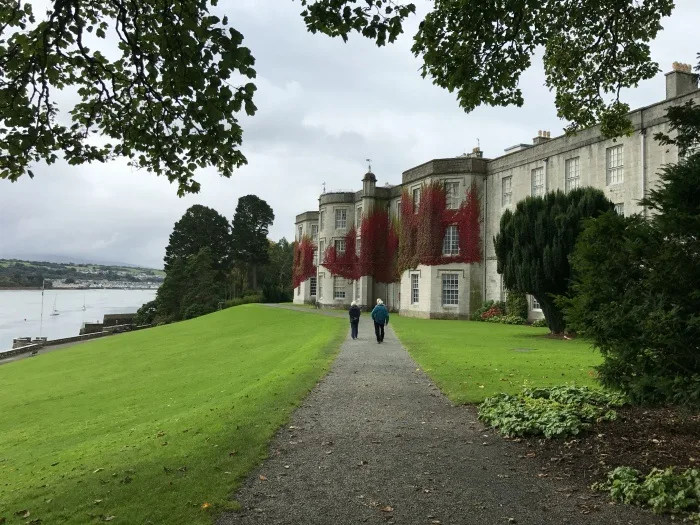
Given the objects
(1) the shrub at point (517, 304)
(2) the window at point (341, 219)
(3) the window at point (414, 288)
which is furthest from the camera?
(2) the window at point (341, 219)

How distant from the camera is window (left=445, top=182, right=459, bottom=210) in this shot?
3419 cm

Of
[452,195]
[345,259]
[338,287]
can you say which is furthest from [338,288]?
[452,195]

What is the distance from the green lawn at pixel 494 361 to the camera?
412 inches

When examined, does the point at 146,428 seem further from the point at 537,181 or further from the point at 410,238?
the point at 410,238

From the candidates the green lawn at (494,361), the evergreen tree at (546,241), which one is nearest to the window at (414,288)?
the evergreen tree at (546,241)

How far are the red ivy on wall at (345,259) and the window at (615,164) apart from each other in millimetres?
22705

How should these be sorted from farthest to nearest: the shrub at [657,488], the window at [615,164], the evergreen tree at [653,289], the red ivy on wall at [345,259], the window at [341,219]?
the window at [341,219]
the red ivy on wall at [345,259]
the window at [615,164]
the evergreen tree at [653,289]
the shrub at [657,488]

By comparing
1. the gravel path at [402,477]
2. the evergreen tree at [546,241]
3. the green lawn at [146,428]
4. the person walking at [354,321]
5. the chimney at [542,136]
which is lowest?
the green lawn at [146,428]

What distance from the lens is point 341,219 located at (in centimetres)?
4675

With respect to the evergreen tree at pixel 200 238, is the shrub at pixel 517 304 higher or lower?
lower

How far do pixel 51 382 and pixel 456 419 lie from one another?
58.1ft

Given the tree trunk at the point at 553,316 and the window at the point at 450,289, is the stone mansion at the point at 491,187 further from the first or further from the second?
the tree trunk at the point at 553,316

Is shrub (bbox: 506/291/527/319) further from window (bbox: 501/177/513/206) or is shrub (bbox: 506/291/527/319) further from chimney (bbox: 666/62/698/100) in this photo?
chimney (bbox: 666/62/698/100)

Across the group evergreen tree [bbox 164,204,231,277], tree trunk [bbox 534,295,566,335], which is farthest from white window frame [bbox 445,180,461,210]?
Result: evergreen tree [bbox 164,204,231,277]
